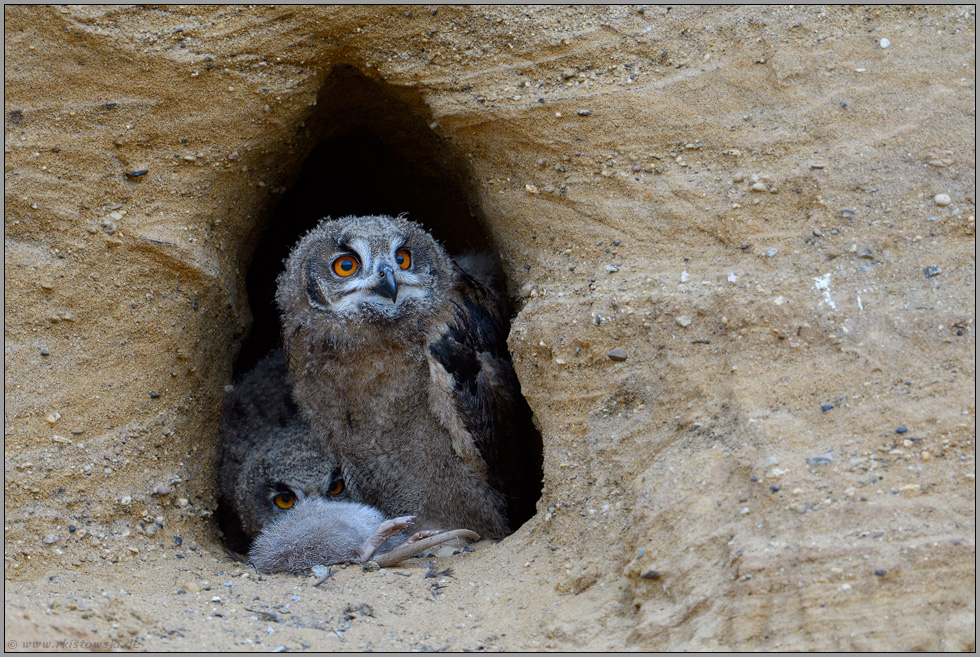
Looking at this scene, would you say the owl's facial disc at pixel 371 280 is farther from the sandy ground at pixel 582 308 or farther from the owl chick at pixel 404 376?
the sandy ground at pixel 582 308

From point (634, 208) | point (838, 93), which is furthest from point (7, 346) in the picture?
point (838, 93)

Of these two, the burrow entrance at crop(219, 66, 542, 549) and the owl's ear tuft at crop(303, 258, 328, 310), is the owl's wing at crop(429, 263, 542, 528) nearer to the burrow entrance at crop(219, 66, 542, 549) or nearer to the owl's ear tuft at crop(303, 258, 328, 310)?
the burrow entrance at crop(219, 66, 542, 549)

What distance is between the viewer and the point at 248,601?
131 inches

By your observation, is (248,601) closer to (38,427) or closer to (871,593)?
(38,427)

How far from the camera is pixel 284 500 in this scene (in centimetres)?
455

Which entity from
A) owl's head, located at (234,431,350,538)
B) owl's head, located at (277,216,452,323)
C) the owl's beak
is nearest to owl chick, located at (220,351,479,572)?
owl's head, located at (234,431,350,538)

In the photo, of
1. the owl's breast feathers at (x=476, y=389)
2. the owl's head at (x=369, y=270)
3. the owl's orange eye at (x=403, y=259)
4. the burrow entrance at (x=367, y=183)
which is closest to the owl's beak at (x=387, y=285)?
the owl's head at (x=369, y=270)

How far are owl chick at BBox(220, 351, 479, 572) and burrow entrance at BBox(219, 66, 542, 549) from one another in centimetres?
31

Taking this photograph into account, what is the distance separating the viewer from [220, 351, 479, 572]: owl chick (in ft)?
12.9

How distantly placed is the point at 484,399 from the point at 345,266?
41.3 inches

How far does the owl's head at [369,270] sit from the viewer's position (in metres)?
4.25

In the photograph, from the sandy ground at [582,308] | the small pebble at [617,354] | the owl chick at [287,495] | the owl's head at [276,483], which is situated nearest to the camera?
the sandy ground at [582,308]

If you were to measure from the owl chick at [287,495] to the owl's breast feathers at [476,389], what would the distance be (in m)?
0.49

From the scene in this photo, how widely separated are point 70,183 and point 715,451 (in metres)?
3.27
